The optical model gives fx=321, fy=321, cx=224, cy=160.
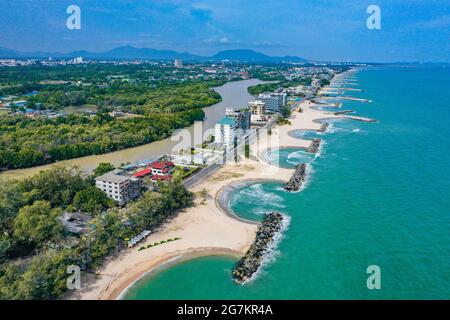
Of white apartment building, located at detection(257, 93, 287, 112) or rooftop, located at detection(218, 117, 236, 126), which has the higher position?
white apartment building, located at detection(257, 93, 287, 112)

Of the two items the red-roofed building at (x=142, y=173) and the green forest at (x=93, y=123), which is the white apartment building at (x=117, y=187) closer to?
the red-roofed building at (x=142, y=173)

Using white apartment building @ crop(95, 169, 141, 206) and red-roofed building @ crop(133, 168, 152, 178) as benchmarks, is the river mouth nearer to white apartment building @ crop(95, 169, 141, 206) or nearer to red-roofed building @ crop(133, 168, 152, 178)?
white apartment building @ crop(95, 169, 141, 206)

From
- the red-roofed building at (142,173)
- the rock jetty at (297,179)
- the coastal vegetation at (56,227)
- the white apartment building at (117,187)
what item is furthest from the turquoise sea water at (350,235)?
the red-roofed building at (142,173)

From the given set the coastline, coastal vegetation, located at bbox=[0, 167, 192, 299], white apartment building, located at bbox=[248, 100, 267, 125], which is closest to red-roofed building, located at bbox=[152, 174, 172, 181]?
coastal vegetation, located at bbox=[0, 167, 192, 299]

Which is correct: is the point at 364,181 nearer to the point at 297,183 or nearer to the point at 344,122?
the point at 297,183
